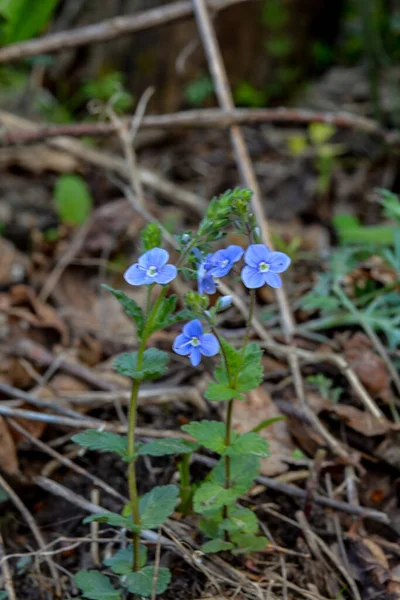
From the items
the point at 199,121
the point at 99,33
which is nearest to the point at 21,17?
the point at 99,33

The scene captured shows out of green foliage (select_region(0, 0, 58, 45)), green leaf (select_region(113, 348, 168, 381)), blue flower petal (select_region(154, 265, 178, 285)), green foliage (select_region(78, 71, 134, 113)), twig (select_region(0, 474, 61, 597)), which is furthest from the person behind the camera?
green foliage (select_region(78, 71, 134, 113))

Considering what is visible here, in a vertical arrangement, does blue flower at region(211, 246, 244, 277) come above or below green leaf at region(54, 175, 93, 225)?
below

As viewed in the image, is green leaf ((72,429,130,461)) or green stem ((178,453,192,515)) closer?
green leaf ((72,429,130,461))

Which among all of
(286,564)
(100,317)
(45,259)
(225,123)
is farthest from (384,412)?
(45,259)

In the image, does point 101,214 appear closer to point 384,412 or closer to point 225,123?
point 225,123

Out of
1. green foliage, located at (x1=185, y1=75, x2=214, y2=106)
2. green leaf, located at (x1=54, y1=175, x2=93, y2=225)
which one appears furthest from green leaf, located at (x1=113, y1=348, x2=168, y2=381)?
green foliage, located at (x1=185, y1=75, x2=214, y2=106)

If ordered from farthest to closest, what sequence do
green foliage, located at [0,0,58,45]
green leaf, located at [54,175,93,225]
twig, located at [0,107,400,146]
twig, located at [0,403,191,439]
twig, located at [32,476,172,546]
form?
green leaf, located at [54,175,93,225] < green foliage, located at [0,0,58,45] < twig, located at [0,107,400,146] < twig, located at [0,403,191,439] < twig, located at [32,476,172,546]

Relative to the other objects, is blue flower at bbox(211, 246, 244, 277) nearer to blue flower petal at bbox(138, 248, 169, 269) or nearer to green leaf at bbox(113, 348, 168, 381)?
blue flower petal at bbox(138, 248, 169, 269)

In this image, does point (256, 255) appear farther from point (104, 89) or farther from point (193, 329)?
point (104, 89)
